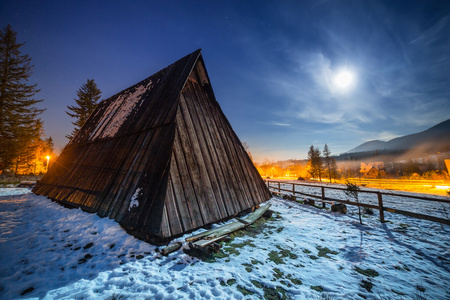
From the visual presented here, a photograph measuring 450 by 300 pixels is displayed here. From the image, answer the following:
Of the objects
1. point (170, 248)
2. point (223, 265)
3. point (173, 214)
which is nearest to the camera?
point (223, 265)

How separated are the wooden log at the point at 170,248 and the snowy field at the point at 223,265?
11 centimetres

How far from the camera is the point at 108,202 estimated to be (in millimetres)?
5312

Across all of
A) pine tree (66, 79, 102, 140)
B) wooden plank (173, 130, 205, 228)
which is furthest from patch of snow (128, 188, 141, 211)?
pine tree (66, 79, 102, 140)

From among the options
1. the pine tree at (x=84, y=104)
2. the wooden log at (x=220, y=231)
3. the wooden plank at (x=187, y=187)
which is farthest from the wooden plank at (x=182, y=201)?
the pine tree at (x=84, y=104)

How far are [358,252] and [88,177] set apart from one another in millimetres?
10517

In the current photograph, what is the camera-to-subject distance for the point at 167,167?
4730 millimetres

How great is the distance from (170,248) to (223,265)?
1.38 m

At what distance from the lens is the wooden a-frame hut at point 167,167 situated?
441cm

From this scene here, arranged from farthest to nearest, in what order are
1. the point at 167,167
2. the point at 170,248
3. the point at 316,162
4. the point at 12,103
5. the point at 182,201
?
the point at 316,162
the point at 12,103
the point at 167,167
the point at 182,201
the point at 170,248

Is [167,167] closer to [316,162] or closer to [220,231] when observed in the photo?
[220,231]

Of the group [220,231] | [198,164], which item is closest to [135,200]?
[198,164]

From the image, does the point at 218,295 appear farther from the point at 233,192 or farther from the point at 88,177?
the point at 88,177

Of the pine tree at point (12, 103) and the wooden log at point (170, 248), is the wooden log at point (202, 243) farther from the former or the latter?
the pine tree at point (12, 103)

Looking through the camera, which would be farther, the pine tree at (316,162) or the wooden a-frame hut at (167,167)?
the pine tree at (316,162)
